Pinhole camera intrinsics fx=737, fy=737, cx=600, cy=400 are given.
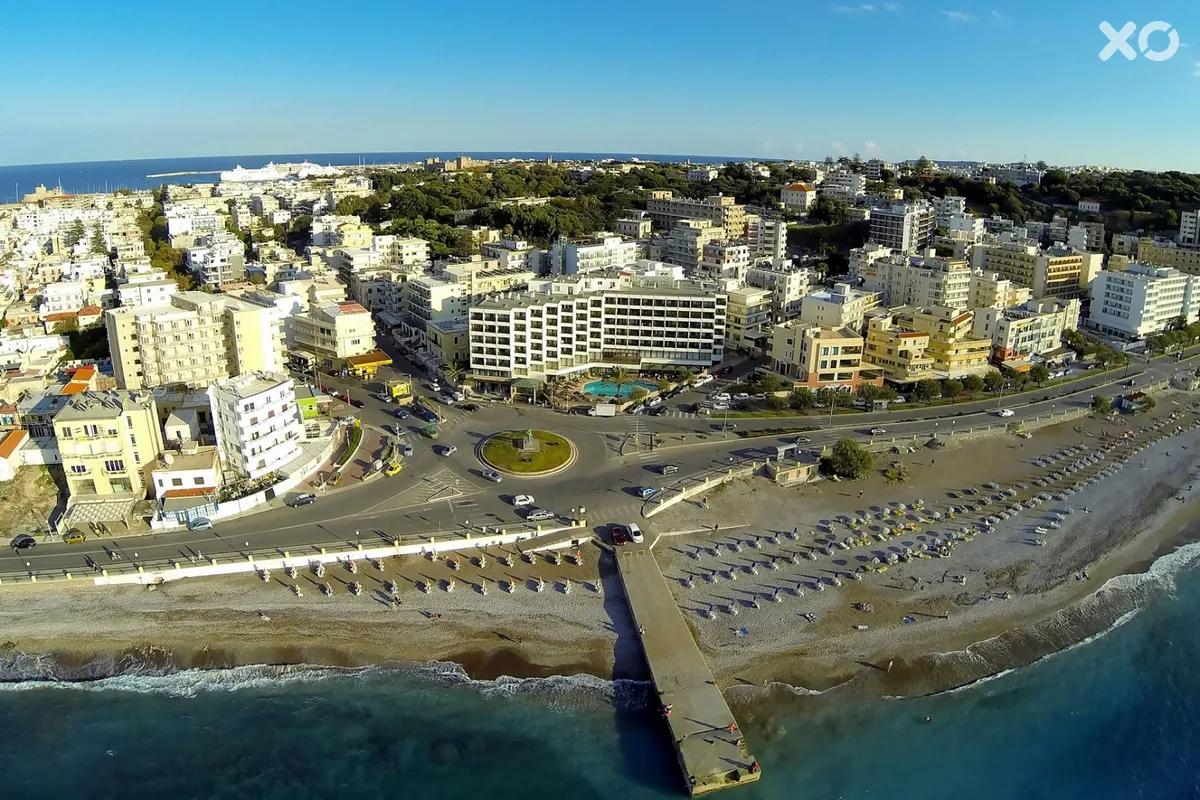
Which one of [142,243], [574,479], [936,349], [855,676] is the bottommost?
[855,676]

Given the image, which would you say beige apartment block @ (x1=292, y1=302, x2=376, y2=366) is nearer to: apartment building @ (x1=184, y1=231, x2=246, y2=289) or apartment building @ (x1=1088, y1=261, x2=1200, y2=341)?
apartment building @ (x1=184, y1=231, x2=246, y2=289)

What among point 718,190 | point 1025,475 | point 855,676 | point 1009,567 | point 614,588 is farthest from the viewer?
point 718,190

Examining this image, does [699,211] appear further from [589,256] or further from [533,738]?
[533,738]

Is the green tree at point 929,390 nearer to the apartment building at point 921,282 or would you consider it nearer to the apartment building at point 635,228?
the apartment building at point 921,282

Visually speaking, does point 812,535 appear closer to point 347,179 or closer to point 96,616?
point 96,616

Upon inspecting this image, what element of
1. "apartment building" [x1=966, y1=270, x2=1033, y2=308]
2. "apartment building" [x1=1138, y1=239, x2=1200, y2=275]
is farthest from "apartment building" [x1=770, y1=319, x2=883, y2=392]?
"apartment building" [x1=1138, y1=239, x2=1200, y2=275]

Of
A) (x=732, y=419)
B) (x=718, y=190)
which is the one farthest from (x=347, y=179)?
(x=732, y=419)

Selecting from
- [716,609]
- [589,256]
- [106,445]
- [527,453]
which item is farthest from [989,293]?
[106,445]
